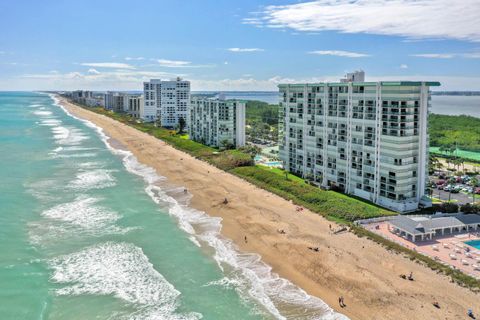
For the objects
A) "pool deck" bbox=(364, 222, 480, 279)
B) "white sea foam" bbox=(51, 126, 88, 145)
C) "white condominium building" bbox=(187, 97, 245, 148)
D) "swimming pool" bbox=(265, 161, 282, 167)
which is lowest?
"pool deck" bbox=(364, 222, 480, 279)

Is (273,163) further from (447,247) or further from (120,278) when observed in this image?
(120,278)

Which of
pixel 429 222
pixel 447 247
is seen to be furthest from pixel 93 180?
pixel 447 247

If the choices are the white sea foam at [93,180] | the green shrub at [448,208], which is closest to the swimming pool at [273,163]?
the white sea foam at [93,180]

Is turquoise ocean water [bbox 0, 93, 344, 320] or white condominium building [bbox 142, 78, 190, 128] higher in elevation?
white condominium building [bbox 142, 78, 190, 128]

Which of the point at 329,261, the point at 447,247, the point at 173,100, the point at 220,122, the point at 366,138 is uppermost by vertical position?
the point at 173,100

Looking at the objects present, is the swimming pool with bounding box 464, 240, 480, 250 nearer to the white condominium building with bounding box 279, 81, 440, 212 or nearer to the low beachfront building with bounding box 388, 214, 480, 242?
the low beachfront building with bounding box 388, 214, 480, 242

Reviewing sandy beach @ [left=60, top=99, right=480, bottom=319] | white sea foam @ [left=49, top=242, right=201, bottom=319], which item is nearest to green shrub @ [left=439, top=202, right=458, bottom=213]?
sandy beach @ [left=60, top=99, right=480, bottom=319]

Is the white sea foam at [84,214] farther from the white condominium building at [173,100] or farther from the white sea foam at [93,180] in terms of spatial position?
the white condominium building at [173,100]
